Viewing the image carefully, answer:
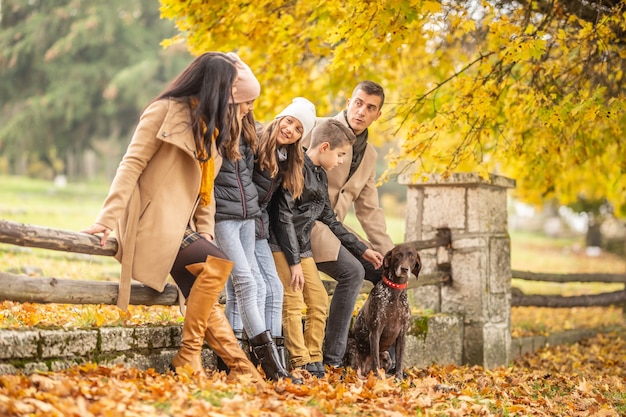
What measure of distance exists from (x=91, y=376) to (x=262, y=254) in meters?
1.34

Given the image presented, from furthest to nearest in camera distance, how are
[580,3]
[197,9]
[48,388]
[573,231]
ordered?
[573,231], [580,3], [197,9], [48,388]

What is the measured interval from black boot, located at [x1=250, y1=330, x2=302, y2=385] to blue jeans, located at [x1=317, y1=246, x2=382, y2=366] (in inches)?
32.8

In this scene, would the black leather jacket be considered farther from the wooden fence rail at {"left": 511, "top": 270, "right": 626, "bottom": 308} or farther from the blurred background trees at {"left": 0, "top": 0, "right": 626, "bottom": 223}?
the wooden fence rail at {"left": 511, "top": 270, "right": 626, "bottom": 308}

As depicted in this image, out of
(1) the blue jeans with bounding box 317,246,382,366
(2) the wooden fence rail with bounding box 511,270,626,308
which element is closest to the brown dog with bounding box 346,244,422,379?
(1) the blue jeans with bounding box 317,246,382,366

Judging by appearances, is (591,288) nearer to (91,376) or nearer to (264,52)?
(264,52)

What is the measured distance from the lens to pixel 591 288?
52.5ft

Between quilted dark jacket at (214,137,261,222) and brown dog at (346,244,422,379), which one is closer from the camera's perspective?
quilted dark jacket at (214,137,261,222)

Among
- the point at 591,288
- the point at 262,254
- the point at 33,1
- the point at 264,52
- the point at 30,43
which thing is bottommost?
the point at 591,288

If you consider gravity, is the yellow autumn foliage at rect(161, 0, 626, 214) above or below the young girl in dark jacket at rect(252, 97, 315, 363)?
above

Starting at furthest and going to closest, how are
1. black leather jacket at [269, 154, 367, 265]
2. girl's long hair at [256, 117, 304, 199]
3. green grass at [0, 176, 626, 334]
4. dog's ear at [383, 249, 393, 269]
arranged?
green grass at [0, 176, 626, 334] → dog's ear at [383, 249, 393, 269] → black leather jacket at [269, 154, 367, 265] → girl's long hair at [256, 117, 304, 199]

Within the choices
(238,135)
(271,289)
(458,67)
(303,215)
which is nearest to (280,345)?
(271,289)

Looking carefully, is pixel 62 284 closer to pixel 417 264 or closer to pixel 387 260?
pixel 387 260

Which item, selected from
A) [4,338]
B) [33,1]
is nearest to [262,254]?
[4,338]

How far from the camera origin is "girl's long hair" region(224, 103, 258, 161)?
4359 millimetres
